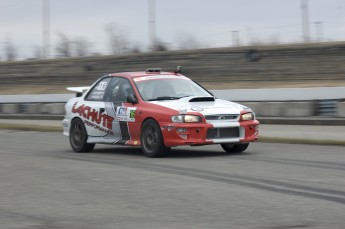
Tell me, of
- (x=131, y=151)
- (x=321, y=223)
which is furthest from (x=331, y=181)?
(x=131, y=151)

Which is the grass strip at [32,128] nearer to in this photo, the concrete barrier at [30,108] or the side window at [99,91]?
the concrete barrier at [30,108]

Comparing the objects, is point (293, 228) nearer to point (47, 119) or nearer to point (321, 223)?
point (321, 223)

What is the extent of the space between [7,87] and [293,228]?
137 ft

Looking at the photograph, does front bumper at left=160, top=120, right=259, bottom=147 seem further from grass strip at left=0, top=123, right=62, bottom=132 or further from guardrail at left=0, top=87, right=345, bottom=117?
grass strip at left=0, top=123, right=62, bottom=132

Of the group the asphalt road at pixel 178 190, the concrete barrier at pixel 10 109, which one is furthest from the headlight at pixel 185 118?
the concrete barrier at pixel 10 109

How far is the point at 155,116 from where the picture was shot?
11.7m

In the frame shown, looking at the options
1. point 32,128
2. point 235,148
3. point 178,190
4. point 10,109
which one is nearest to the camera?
point 178,190

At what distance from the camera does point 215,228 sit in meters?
6.11

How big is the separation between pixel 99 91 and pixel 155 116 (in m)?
2.24

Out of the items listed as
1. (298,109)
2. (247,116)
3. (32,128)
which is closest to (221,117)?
(247,116)

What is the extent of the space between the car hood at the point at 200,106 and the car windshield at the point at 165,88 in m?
0.40

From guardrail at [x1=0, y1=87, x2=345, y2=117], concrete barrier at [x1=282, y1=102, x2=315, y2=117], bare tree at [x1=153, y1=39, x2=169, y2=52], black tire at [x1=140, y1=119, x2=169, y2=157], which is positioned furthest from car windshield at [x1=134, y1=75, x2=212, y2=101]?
bare tree at [x1=153, y1=39, x2=169, y2=52]

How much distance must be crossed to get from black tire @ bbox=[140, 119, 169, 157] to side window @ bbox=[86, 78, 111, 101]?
5.84ft

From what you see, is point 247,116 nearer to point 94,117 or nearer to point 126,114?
point 126,114
